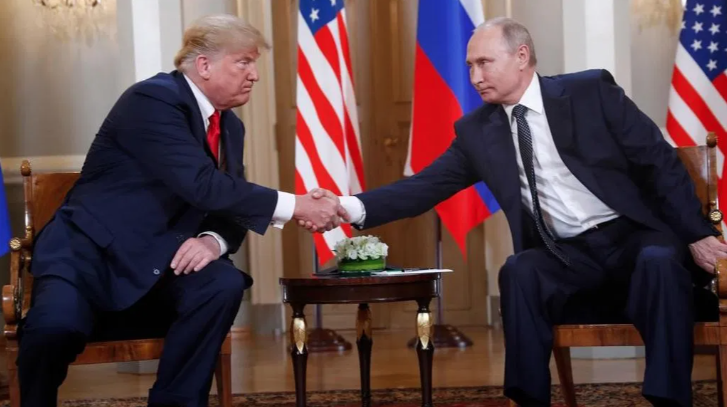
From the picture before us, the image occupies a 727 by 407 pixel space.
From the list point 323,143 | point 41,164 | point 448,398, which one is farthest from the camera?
point 41,164

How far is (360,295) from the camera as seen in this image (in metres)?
3.41

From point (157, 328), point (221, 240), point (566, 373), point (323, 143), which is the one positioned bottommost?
point (566, 373)

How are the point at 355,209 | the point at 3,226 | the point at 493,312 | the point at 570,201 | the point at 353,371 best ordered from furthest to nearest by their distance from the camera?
the point at 493,312 → the point at 353,371 → the point at 3,226 → the point at 355,209 → the point at 570,201

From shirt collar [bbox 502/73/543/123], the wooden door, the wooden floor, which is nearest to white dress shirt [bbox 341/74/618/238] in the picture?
shirt collar [bbox 502/73/543/123]

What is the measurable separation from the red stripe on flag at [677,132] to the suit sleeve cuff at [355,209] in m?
2.06

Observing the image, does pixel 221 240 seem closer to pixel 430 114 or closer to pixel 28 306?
pixel 28 306

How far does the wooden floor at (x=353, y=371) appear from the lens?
445cm

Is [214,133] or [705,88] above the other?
[705,88]

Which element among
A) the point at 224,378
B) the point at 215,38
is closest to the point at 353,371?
the point at 224,378

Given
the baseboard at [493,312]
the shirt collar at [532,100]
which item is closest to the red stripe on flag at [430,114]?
the baseboard at [493,312]

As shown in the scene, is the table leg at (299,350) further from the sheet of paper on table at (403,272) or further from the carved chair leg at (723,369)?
the carved chair leg at (723,369)

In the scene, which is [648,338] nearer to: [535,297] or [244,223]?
[535,297]

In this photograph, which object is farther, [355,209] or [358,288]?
[355,209]

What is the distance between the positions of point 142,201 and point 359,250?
787 millimetres
